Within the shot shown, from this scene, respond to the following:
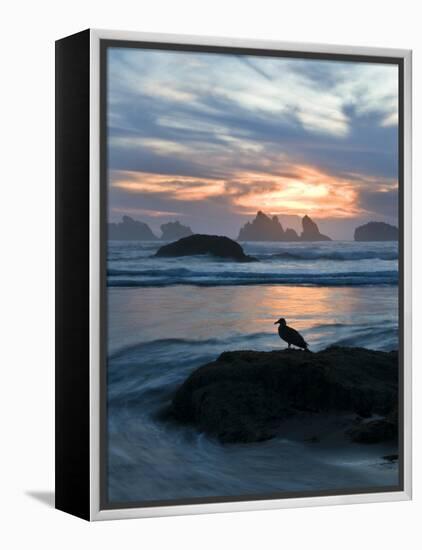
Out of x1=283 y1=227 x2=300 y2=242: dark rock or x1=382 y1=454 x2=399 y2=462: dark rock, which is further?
x1=382 y1=454 x2=399 y2=462: dark rock

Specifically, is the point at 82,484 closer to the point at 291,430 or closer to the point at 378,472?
the point at 291,430

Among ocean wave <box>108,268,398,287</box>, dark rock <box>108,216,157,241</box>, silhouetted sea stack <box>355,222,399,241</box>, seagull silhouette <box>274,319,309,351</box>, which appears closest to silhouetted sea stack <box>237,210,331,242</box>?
ocean wave <box>108,268,398,287</box>

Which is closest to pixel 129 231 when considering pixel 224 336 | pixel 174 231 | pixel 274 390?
pixel 174 231

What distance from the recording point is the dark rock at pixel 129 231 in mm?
9750

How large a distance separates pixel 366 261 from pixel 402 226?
36 centimetres

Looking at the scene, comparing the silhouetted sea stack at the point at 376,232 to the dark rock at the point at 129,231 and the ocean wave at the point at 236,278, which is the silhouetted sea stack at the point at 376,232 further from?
the dark rock at the point at 129,231

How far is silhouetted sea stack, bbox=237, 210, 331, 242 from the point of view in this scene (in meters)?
10.2

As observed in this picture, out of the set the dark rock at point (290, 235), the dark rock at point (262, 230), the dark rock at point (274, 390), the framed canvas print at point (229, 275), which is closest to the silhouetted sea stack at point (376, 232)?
the framed canvas print at point (229, 275)

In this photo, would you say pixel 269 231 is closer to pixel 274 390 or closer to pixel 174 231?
pixel 174 231

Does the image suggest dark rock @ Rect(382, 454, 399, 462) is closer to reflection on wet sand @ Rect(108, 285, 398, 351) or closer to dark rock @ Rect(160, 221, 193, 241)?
reflection on wet sand @ Rect(108, 285, 398, 351)

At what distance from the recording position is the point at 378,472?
410 inches

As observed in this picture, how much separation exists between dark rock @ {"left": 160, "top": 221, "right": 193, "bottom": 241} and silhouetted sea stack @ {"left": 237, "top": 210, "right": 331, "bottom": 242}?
39cm

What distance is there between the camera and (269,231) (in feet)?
33.7

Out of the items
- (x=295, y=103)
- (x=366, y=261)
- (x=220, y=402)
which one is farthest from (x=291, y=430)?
(x=295, y=103)
